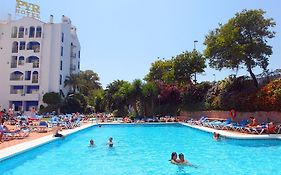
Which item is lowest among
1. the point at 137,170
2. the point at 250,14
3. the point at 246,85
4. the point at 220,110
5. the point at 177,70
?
the point at 137,170

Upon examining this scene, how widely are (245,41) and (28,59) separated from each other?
3312 centimetres

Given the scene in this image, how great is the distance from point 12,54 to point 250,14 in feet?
116

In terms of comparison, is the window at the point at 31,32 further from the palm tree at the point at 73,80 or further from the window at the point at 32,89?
the palm tree at the point at 73,80

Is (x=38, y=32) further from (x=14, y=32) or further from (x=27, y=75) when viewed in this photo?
(x=27, y=75)

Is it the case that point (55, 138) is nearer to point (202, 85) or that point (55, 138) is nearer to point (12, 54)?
point (202, 85)

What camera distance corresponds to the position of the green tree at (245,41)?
23422 mm

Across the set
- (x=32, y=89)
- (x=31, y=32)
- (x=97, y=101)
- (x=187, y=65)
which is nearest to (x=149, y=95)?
(x=187, y=65)

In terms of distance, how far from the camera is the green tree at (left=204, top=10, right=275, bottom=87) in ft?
76.8

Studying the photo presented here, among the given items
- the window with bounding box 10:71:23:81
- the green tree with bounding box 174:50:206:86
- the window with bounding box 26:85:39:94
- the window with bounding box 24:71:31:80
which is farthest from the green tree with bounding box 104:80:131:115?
the window with bounding box 10:71:23:81

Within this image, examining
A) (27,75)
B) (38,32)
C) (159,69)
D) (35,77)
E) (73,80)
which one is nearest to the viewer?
(159,69)

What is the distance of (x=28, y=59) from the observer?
146ft

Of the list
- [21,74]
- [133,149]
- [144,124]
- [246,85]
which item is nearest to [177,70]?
[144,124]

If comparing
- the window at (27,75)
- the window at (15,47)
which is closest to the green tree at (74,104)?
the window at (27,75)

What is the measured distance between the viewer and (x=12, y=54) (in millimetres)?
44281
